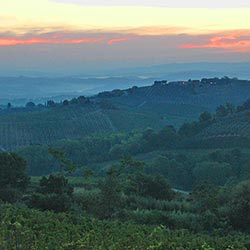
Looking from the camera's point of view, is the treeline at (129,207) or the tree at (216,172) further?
the tree at (216,172)

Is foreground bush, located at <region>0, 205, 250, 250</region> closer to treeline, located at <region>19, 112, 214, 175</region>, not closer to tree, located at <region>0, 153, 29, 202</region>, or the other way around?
tree, located at <region>0, 153, 29, 202</region>

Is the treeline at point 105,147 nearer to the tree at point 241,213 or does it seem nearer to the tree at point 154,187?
the tree at point 154,187

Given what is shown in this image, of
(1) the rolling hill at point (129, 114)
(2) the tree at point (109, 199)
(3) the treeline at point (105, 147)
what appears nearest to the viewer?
(2) the tree at point (109, 199)

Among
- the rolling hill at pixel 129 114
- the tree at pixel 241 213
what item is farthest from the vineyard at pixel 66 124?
the tree at pixel 241 213

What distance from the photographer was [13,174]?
32250 millimetres

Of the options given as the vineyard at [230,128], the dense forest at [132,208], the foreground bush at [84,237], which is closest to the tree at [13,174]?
the dense forest at [132,208]

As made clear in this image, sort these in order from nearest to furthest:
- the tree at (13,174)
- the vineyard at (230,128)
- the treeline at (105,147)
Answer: the tree at (13,174) → the vineyard at (230,128) → the treeline at (105,147)

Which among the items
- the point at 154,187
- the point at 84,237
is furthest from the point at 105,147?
the point at 84,237

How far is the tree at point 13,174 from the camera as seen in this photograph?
31.1 metres

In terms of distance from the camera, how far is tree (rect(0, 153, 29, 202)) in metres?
31.1

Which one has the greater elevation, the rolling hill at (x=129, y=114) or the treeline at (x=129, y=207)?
the treeline at (x=129, y=207)

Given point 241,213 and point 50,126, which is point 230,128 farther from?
point 241,213

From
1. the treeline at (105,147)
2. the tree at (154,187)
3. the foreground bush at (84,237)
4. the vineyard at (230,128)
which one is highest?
the foreground bush at (84,237)

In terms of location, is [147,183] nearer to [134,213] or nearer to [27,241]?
[134,213]
